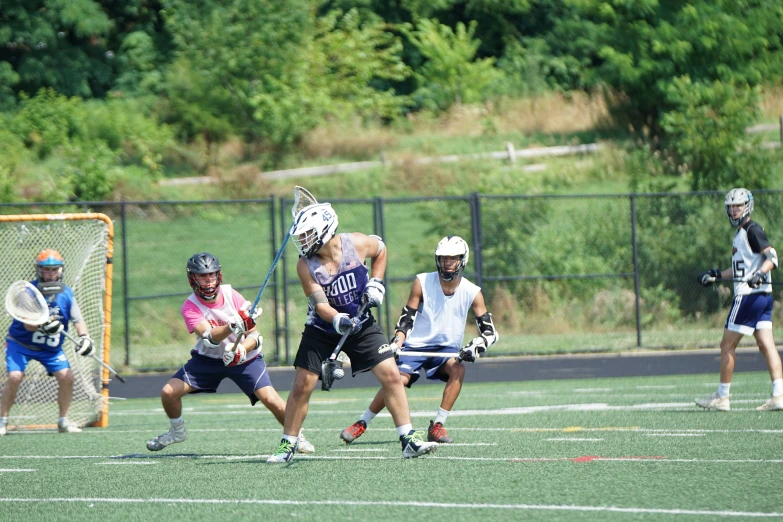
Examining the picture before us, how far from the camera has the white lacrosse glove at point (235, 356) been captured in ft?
27.2

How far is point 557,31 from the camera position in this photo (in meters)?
40.0

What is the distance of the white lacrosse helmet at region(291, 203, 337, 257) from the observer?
7.49 meters

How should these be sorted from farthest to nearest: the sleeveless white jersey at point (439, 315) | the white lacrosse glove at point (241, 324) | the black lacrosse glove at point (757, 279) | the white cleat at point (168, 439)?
the black lacrosse glove at point (757, 279), the sleeveless white jersey at point (439, 315), the white cleat at point (168, 439), the white lacrosse glove at point (241, 324)

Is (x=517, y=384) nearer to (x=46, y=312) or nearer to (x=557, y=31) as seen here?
(x=46, y=312)

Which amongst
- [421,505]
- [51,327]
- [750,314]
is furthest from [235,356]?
[750,314]

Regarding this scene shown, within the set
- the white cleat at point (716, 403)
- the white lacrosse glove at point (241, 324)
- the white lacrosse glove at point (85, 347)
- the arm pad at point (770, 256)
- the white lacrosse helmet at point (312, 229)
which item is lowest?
the white cleat at point (716, 403)

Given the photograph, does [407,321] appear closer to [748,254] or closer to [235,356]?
[235,356]

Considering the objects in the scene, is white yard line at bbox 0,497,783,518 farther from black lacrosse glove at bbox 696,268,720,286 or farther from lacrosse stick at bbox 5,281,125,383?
black lacrosse glove at bbox 696,268,720,286

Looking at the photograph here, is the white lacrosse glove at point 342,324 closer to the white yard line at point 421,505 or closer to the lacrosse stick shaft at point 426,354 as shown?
the white yard line at point 421,505

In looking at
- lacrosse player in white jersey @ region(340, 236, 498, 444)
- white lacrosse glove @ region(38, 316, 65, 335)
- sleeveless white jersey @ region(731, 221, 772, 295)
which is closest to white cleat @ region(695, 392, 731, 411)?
sleeveless white jersey @ region(731, 221, 772, 295)

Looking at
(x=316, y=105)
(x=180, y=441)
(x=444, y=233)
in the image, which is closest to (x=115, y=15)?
(x=316, y=105)

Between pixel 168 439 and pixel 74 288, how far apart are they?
13.9ft

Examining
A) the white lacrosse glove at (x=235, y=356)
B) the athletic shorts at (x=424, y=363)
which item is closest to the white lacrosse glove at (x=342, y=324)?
the white lacrosse glove at (x=235, y=356)

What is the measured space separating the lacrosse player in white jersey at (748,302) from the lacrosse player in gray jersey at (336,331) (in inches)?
141
